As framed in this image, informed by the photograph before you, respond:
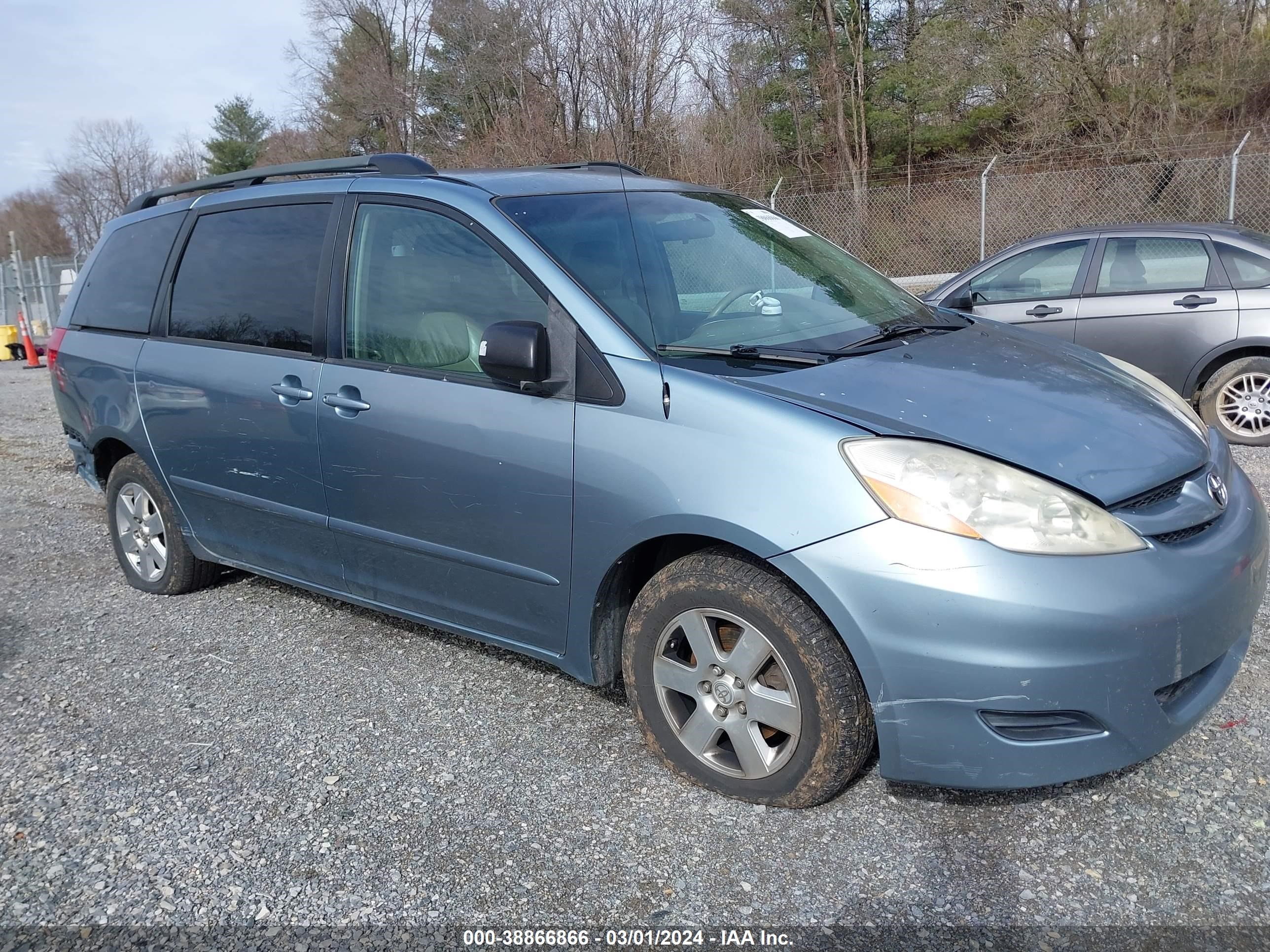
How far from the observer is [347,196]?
3.79 metres

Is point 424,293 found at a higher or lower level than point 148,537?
higher

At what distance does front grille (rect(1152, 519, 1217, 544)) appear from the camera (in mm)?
2535

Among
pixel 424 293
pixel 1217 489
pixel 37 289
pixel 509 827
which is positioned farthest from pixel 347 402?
pixel 37 289

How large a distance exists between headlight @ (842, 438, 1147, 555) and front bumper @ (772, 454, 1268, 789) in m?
0.04

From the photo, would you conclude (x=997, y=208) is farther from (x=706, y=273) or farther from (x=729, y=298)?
(x=729, y=298)

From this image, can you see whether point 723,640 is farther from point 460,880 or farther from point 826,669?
point 460,880

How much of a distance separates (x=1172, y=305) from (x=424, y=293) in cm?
591

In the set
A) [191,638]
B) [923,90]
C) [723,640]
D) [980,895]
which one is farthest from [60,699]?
[923,90]

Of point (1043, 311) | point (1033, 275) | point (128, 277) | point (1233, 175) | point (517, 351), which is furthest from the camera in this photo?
point (1233, 175)

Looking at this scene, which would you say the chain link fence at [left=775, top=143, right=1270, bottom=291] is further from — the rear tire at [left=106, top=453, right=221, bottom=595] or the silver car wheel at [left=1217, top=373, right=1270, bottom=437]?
the rear tire at [left=106, top=453, right=221, bottom=595]

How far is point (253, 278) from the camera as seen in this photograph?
13.5 feet

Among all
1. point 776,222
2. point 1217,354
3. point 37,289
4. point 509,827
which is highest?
point 37,289

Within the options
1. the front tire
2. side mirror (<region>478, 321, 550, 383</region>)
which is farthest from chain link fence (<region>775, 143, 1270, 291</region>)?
the front tire

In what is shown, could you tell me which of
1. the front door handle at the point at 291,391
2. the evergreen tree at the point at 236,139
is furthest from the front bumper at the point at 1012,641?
the evergreen tree at the point at 236,139
